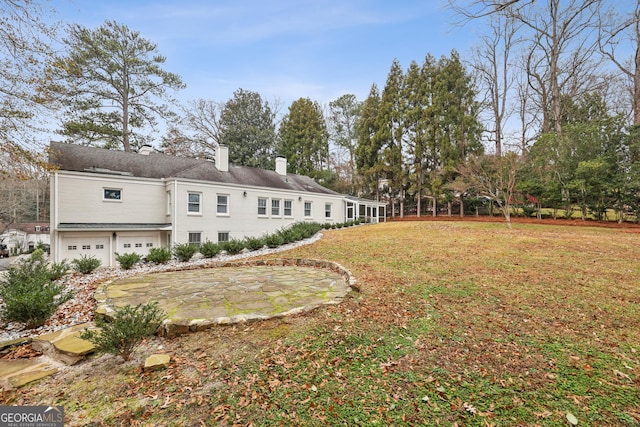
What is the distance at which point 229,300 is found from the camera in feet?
14.4

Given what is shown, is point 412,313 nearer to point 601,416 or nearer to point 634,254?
point 601,416

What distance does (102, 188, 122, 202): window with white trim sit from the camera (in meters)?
12.9

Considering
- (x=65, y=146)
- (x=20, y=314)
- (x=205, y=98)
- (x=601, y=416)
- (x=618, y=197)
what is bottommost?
(x=601, y=416)

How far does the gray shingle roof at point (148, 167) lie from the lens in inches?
510

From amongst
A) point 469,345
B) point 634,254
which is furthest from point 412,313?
point 634,254

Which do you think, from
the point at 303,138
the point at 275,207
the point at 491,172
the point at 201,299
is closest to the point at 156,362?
the point at 201,299

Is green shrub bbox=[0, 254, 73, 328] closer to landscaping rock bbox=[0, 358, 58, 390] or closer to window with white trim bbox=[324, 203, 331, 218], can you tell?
landscaping rock bbox=[0, 358, 58, 390]

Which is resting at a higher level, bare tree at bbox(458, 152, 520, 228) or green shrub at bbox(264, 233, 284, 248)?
bare tree at bbox(458, 152, 520, 228)

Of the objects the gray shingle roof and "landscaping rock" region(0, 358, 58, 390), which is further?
the gray shingle roof

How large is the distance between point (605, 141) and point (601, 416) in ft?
68.7

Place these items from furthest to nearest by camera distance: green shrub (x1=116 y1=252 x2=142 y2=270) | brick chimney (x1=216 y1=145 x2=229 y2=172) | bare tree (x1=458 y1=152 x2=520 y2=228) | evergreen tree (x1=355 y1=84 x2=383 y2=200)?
evergreen tree (x1=355 y1=84 x2=383 y2=200)
brick chimney (x1=216 y1=145 x2=229 y2=172)
bare tree (x1=458 y1=152 x2=520 y2=228)
green shrub (x1=116 y1=252 x2=142 y2=270)

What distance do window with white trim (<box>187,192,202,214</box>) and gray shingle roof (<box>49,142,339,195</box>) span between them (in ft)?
3.13

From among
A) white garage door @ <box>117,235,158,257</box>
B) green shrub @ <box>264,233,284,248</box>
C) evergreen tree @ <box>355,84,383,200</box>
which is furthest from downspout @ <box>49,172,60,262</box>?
evergreen tree @ <box>355,84,383,200</box>

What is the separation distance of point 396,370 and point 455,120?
83.5 feet
